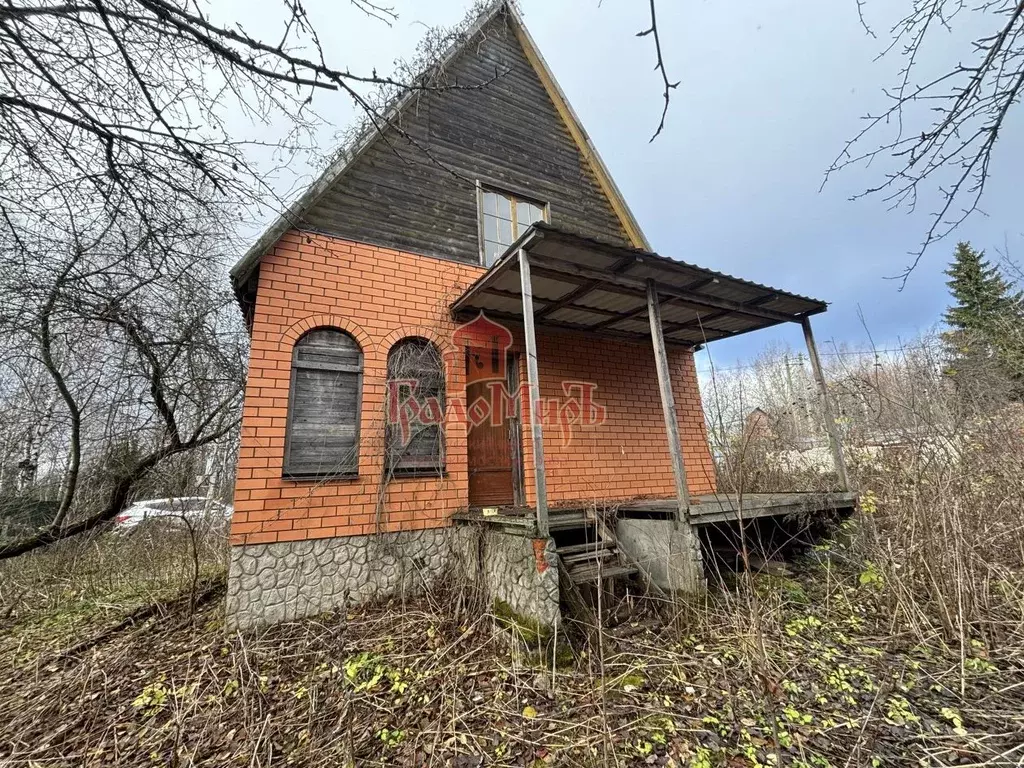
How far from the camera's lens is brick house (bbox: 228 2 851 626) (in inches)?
162

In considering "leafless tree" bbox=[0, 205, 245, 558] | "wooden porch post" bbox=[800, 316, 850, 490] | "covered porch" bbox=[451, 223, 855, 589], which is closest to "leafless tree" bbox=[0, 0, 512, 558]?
"leafless tree" bbox=[0, 205, 245, 558]

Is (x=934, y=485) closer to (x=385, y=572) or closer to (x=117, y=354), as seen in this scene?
(x=385, y=572)

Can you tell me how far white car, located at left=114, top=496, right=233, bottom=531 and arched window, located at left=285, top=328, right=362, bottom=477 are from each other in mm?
2563

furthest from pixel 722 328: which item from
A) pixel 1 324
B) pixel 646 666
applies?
pixel 1 324

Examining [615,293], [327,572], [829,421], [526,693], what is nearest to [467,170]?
[615,293]

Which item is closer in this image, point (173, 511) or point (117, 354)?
point (117, 354)

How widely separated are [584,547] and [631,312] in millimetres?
3255

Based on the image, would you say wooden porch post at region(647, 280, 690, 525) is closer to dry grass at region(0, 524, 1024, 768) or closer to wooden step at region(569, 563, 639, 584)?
wooden step at region(569, 563, 639, 584)

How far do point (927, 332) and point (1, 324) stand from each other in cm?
1095

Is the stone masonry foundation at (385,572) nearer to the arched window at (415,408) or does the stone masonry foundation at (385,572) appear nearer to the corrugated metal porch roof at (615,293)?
the arched window at (415,408)

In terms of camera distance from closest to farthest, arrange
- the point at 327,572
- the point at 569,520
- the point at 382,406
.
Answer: the point at 569,520
the point at 327,572
the point at 382,406

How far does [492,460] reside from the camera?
5.61 m

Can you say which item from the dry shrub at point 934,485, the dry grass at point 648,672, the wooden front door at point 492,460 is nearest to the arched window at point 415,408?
the wooden front door at point 492,460

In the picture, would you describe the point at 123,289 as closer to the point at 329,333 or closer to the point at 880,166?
the point at 329,333
